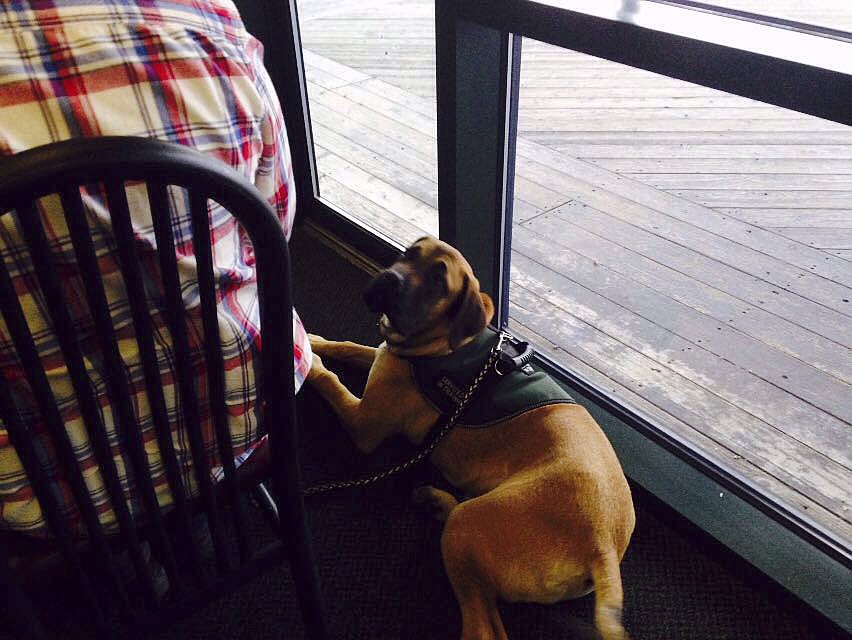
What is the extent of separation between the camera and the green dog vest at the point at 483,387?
4.31 ft

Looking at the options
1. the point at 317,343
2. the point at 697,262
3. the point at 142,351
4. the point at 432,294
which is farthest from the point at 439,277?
the point at 697,262

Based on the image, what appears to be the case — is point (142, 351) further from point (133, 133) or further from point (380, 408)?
point (380, 408)

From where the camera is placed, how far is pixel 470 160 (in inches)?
63.9

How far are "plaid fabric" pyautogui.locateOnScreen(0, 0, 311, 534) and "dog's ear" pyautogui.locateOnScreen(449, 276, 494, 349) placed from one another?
0.55 meters

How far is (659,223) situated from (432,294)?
1311 millimetres

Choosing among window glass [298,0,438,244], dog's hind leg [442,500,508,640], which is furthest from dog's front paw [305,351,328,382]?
window glass [298,0,438,244]

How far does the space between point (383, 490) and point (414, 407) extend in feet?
0.68

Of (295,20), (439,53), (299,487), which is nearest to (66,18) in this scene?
(299,487)

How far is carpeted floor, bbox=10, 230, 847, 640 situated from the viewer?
128 centimetres

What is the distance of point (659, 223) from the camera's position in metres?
2.37

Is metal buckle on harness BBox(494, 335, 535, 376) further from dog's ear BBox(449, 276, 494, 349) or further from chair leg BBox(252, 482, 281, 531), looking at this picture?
chair leg BBox(252, 482, 281, 531)

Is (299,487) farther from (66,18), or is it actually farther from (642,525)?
(642,525)

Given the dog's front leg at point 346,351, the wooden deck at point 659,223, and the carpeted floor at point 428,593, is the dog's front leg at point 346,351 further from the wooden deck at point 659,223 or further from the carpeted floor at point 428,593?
the wooden deck at point 659,223

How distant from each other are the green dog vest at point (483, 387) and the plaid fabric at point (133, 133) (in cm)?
56
